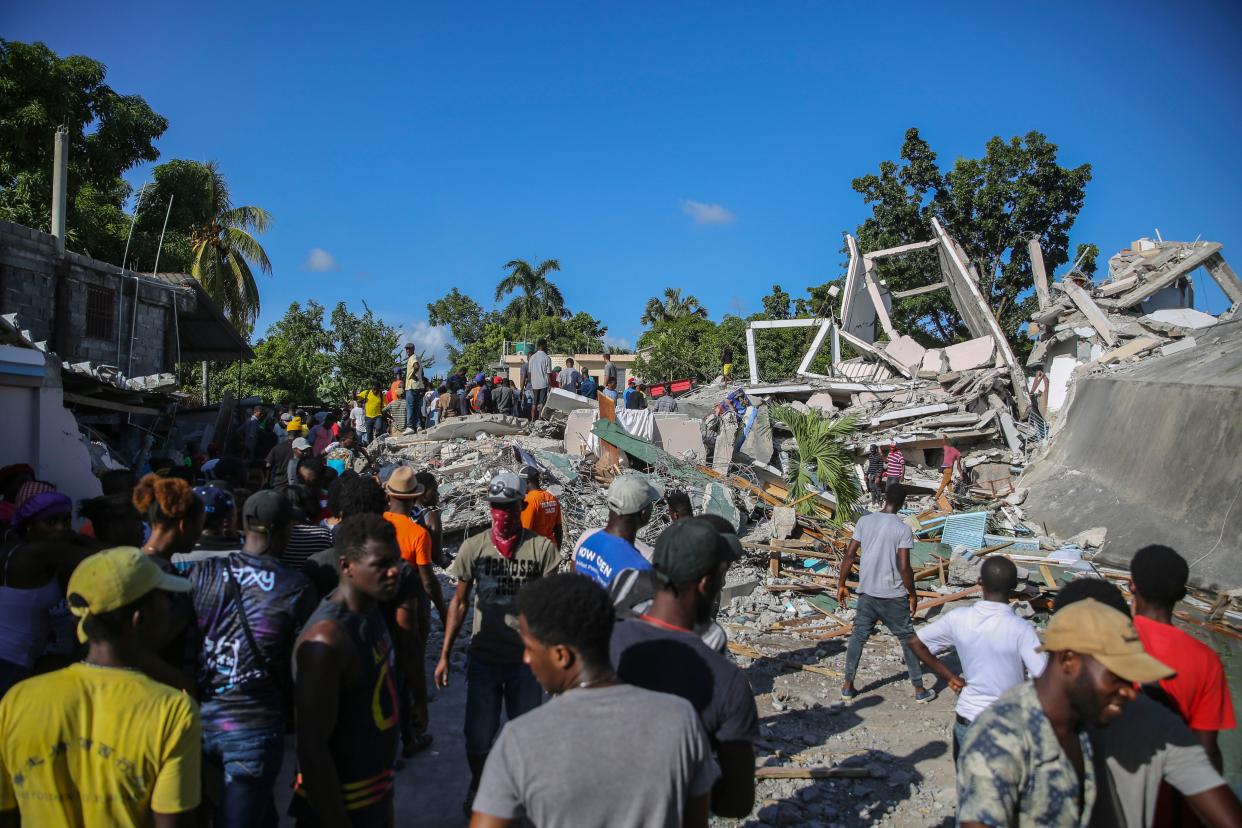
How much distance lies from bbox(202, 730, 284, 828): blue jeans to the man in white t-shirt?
9.67 ft

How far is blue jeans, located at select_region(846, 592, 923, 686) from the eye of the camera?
244 inches

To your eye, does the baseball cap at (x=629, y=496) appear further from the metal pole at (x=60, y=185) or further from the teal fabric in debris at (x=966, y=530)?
the metal pole at (x=60, y=185)

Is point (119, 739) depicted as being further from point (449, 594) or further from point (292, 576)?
point (449, 594)

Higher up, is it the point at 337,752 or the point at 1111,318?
the point at 1111,318

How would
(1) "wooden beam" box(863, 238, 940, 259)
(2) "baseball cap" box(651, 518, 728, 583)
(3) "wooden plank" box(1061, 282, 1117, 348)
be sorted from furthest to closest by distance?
(1) "wooden beam" box(863, 238, 940, 259), (3) "wooden plank" box(1061, 282, 1117, 348), (2) "baseball cap" box(651, 518, 728, 583)

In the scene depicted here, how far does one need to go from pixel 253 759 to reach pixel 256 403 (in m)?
15.2

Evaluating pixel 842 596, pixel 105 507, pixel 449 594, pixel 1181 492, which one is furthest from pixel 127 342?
pixel 1181 492

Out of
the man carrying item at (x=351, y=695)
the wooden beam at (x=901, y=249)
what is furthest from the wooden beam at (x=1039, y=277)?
the man carrying item at (x=351, y=695)

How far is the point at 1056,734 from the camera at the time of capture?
198 cm

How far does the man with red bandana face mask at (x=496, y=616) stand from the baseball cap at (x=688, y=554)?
4.27 ft

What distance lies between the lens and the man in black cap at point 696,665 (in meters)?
2.21

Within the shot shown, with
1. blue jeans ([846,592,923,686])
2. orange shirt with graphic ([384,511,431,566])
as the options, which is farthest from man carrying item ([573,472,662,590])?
blue jeans ([846,592,923,686])

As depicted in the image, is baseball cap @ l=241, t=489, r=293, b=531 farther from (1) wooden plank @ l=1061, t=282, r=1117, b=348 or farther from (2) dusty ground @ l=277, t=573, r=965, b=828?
(1) wooden plank @ l=1061, t=282, r=1117, b=348

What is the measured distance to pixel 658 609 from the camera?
247 cm
